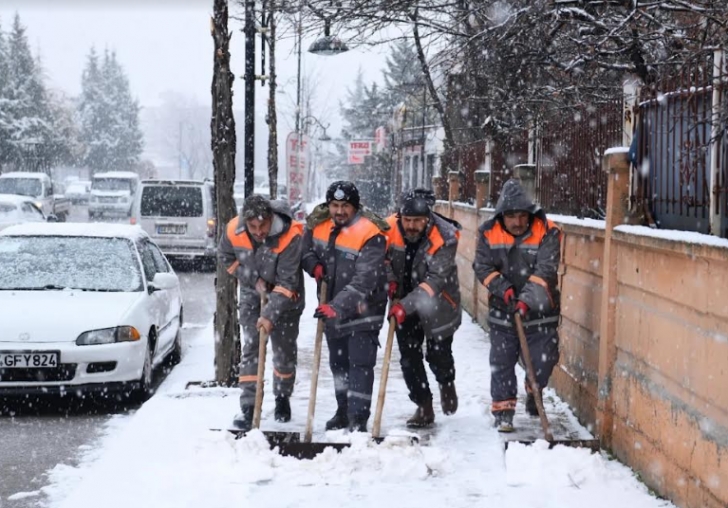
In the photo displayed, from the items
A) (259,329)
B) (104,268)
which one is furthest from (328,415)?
(104,268)

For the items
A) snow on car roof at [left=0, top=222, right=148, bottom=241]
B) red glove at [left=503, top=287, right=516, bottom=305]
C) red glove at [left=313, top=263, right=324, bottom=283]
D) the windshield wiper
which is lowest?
the windshield wiper

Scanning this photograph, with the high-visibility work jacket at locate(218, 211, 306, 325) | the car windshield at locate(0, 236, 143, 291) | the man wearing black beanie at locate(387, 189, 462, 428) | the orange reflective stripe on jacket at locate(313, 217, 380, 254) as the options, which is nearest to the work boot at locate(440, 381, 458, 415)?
the man wearing black beanie at locate(387, 189, 462, 428)

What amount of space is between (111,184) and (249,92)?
122 feet

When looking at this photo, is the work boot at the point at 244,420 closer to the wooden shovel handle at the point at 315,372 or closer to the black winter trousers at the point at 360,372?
the wooden shovel handle at the point at 315,372

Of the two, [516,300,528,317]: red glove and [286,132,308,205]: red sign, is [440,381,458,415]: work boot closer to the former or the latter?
[516,300,528,317]: red glove

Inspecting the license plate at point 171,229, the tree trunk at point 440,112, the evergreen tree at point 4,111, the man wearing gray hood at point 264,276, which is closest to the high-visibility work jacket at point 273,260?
the man wearing gray hood at point 264,276

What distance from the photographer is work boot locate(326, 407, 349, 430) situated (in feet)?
23.1

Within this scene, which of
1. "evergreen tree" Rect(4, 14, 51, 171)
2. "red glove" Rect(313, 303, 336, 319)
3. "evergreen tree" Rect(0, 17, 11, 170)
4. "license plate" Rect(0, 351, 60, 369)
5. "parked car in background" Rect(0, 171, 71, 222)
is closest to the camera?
"red glove" Rect(313, 303, 336, 319)

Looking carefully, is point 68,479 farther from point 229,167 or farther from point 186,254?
point 186,254

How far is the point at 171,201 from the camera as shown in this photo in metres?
21.5

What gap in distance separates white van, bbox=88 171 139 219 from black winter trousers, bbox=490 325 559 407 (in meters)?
39.1

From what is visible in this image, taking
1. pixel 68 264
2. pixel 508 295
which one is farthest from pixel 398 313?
pixel 68 264

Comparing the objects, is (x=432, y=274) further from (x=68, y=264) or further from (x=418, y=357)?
(x=68, y=264)

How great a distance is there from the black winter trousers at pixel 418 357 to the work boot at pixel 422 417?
0.03m
